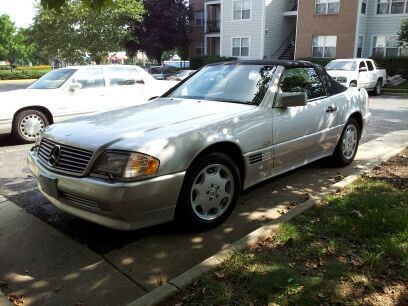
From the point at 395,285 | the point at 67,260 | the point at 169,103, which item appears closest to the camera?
the point at 395,285

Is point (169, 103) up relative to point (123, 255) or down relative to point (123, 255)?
up

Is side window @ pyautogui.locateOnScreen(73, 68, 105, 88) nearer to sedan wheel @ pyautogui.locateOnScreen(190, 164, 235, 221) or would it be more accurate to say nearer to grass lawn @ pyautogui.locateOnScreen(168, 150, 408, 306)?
sedan wheel @ pyautogui.locateOnScreen(190, 164, 235, 221)

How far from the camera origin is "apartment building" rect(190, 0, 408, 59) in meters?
26.2

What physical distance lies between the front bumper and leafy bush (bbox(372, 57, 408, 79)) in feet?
80.9

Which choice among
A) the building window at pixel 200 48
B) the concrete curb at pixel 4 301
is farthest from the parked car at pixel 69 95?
the building window at pixel 200 48

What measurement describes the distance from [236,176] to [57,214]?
1965mm

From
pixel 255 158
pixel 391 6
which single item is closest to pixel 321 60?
pixel 391 6

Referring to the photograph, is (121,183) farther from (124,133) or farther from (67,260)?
(67,260)

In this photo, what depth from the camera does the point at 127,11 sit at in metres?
23.0

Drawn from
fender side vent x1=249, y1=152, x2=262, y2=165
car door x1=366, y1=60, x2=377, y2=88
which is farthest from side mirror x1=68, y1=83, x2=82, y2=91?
car door x1=366, y1=60, x2=377, y2=88

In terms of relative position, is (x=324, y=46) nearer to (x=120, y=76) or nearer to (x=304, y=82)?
(x=120, y=76)

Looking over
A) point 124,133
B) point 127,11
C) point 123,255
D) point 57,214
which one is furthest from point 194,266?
point 127,11

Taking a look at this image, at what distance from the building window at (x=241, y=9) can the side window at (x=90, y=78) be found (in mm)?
23837

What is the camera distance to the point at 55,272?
3.30 m
